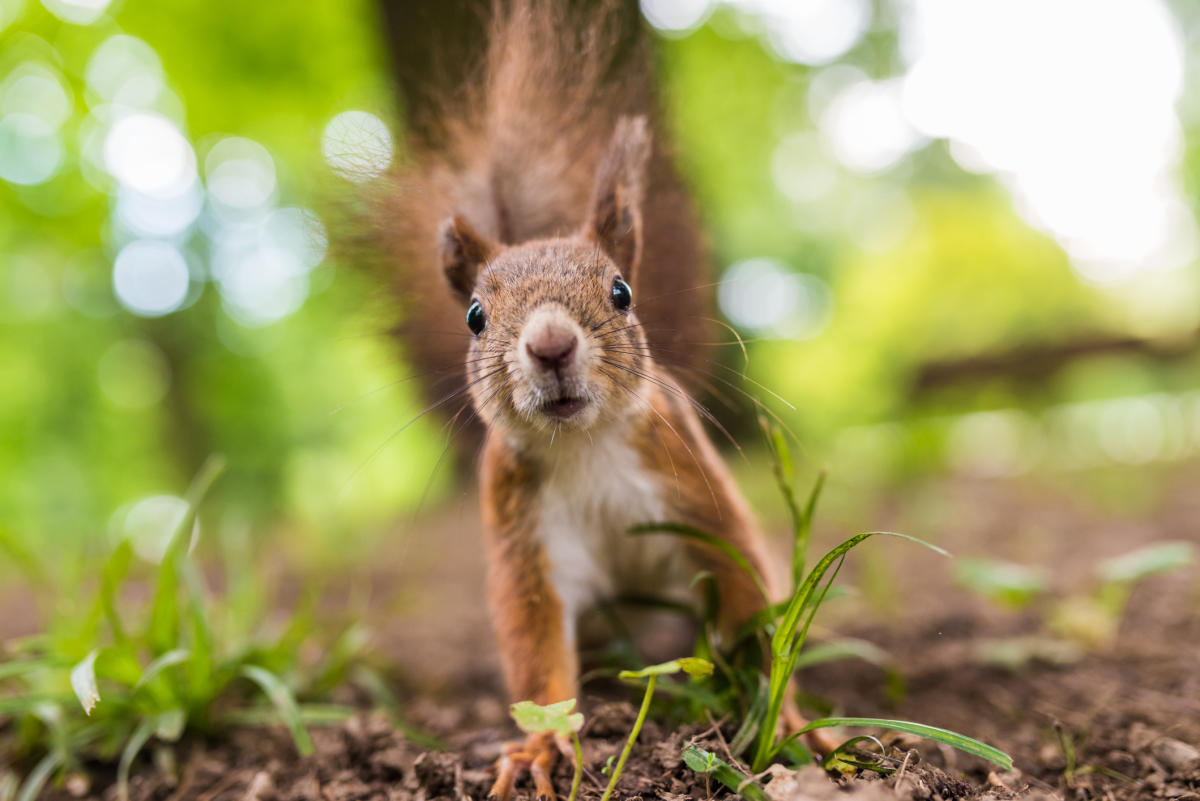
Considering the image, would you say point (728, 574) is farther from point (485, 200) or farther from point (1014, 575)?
point (485, 200)

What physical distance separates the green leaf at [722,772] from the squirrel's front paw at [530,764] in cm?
30

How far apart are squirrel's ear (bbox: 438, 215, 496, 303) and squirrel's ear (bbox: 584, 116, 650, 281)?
27 cm

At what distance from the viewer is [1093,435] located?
24.7 feet

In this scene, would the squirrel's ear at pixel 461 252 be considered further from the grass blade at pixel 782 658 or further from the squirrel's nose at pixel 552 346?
the grass blade at pixel 782 658

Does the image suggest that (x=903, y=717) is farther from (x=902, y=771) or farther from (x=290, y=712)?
(x=290, y=712)

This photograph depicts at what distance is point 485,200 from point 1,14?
5627 mm

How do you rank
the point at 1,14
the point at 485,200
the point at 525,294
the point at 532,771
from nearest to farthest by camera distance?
the point at 532,771 → the point at 525,294 → the point at 485,200 → the point at 1,14

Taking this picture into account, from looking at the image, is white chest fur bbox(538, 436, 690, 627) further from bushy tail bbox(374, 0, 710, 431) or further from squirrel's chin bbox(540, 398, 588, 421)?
bushy tail bbox(374, 0, 710, 431)

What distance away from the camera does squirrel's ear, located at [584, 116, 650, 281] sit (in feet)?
5.90

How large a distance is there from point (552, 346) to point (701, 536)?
Answer: 1.84 ft

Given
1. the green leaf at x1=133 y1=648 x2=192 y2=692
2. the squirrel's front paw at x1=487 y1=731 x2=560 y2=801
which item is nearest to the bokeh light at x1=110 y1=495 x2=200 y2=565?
→ the green leaf at x1=133 y1=648 x2=192 y2=692

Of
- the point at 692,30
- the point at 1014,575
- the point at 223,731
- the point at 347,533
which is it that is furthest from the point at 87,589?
the point at 692,30

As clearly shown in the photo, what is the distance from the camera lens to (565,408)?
5.11 feet

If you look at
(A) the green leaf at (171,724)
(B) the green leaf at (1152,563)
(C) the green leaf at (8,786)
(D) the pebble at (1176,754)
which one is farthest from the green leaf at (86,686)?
(B) the green leaf at (1152,563)
